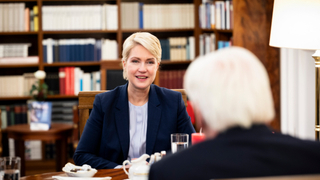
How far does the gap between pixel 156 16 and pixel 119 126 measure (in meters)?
2.85

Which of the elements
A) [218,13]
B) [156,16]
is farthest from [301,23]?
[156,16]

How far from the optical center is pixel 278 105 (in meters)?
A: 3.06

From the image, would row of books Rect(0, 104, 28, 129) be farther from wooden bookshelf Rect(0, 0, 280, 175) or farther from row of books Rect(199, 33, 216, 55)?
row of books Rect(199, 33, 216, 55)

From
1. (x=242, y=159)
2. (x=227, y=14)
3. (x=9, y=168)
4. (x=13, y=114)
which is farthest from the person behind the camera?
(x=13, y=114)

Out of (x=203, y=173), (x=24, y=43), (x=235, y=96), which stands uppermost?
(x=24, y=43)

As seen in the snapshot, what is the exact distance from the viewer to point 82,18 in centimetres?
440

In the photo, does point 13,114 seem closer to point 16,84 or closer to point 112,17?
point 16,84

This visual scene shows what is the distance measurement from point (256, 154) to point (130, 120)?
1170 mm

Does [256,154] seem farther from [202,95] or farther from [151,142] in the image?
[151,142]

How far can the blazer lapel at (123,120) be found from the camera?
180 cm

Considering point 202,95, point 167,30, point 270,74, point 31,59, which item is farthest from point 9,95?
point 202,95

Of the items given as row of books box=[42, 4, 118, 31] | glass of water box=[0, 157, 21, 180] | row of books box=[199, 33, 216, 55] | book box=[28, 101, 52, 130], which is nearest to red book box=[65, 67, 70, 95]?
row of books box=[42, 4, 118, 31]

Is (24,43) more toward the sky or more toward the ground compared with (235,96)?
more toward the sky

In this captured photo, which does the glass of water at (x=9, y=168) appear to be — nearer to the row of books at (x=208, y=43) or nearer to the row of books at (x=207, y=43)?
the row of books at (x=208, y=43)
